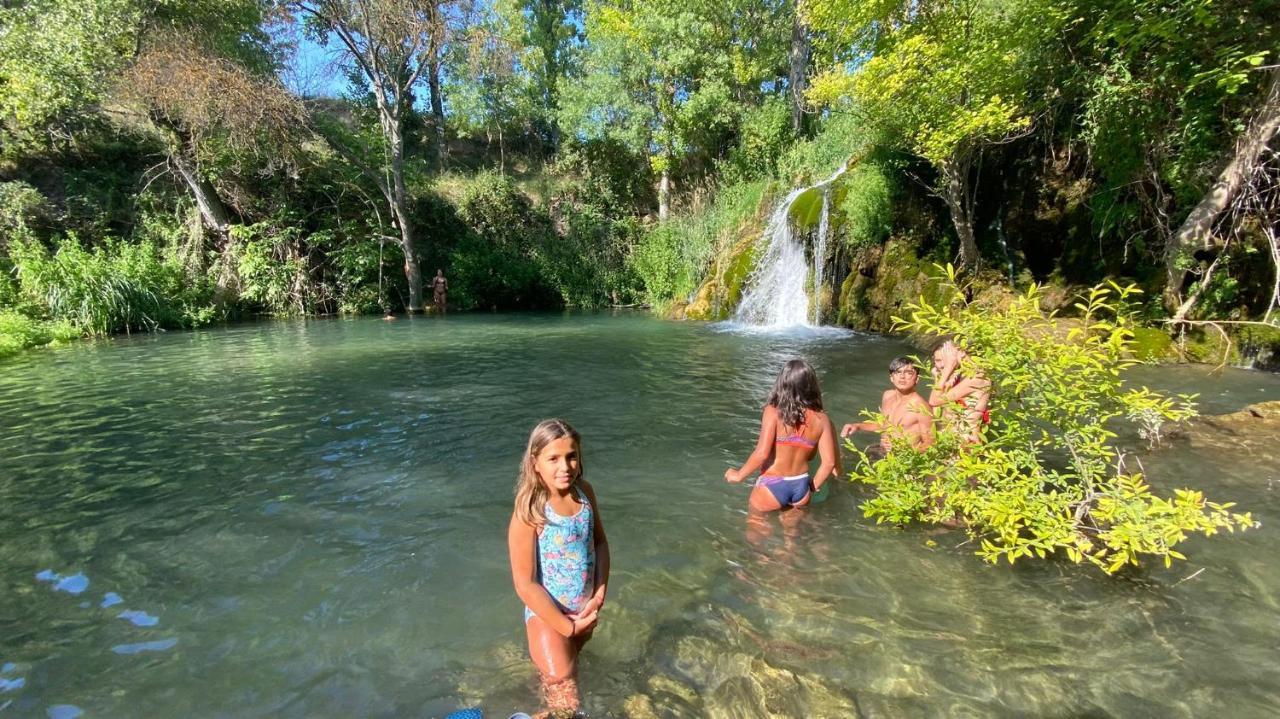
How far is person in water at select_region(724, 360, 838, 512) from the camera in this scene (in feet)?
14.6

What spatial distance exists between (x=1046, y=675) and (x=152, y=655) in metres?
4.48

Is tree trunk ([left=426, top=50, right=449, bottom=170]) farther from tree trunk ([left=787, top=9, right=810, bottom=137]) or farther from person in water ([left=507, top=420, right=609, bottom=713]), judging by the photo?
person in water ([left=507, top=420, right=609, bottom=713])

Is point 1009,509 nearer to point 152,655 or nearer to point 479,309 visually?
point 152,655

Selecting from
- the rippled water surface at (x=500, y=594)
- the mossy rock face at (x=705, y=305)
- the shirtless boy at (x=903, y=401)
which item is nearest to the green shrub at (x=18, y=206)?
the rippled water surface at (x=500, y=594)

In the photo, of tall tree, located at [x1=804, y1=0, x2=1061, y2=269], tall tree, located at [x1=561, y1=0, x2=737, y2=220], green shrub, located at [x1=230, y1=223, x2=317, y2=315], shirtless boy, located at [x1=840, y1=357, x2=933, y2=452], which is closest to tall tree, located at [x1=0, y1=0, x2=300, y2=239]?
green shrub, located at [x1=230, y1=223, x2=317, y2=315]

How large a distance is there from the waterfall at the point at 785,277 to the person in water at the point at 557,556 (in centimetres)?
1453

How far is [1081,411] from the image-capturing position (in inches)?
138

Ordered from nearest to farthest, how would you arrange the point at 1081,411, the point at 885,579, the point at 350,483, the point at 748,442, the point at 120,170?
1. the point at 1081,411
2. the point at 885,579
3. the point at 350,483
4. the point at 748,442
5. the point at 120,170

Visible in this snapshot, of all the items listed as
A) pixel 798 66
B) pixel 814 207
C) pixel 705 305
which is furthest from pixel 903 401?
pixel 798 66

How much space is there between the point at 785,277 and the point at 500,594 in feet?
50.3

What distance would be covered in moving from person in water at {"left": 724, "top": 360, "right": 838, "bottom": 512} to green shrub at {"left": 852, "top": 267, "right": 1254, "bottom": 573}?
1.80 feet

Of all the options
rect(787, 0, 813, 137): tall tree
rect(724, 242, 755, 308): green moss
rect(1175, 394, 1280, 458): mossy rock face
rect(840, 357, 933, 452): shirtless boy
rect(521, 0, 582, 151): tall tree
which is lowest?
rect(1175, 394, 1280, 458): mossy rock face

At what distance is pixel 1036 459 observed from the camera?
3729 millimetres

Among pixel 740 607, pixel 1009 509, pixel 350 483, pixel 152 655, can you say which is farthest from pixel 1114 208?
pixel 152 655
